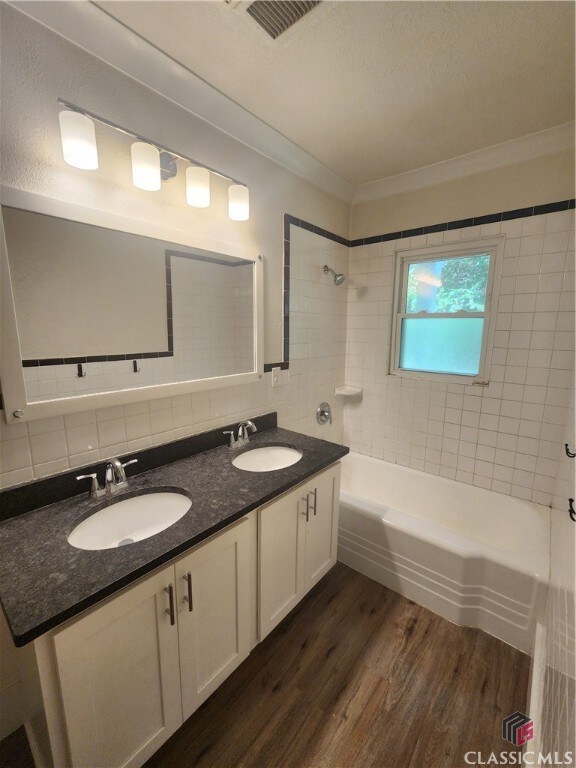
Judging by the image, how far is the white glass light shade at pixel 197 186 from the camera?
53.4 inches

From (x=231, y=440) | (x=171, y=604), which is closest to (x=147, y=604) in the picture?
(x=171, y=604)

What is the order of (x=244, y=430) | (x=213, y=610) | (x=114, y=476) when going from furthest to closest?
(x=244, y=430), (x=114, y=476), (x=213, y=610)

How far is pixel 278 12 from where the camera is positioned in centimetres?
105

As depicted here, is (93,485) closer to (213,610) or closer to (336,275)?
(213,610)

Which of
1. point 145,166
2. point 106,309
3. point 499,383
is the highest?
point 145,166

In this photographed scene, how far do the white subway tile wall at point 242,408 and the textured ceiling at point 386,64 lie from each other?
673 millimetres

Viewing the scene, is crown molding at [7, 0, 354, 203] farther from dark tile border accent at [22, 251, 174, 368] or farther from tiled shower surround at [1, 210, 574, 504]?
dark tile border accent at [22, 251, 174, 368]

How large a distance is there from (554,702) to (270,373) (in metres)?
1.65

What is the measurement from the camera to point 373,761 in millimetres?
1103

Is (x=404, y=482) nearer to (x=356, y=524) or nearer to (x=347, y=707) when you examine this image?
(x=356, y=524)

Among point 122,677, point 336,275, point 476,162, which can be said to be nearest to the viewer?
point 122,677

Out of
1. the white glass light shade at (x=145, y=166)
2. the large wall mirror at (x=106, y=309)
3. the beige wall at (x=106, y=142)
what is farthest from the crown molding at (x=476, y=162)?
the white glass light shade at (x=145, y=166)

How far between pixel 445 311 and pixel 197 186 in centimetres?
174

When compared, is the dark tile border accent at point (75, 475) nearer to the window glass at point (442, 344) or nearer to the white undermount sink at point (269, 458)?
the white undermount sink at point (269, 458)
